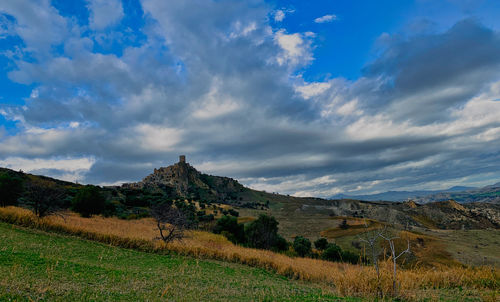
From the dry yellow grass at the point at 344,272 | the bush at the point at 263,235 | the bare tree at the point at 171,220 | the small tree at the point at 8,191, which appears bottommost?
the bush at the point at 263,235

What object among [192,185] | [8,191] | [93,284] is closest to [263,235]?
[93,284]

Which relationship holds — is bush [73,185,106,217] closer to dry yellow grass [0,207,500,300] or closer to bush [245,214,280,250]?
bush [245,214,280,250]

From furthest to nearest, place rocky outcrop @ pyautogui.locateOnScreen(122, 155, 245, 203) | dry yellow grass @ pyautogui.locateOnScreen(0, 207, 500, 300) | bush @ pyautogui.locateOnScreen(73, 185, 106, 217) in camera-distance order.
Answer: rocky outcrop @ pyautogui.locateOnScreen(122, 155, 245, 203)
bush @ pyautogui.locateOnScreen(73, 185, 106, 217)
dry yellow grass @ pyautogui.locateOnScreen(0, 207, 500, 300)

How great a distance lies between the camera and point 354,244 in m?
49.0

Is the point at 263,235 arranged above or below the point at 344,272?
below

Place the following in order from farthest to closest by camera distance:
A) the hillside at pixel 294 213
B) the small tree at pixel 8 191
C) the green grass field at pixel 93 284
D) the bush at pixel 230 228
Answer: the hillside at pixel 294 213 < the bush at pixel 230 228 < the small tree at pixel 8 191 < the green grass field at pixel 93 284

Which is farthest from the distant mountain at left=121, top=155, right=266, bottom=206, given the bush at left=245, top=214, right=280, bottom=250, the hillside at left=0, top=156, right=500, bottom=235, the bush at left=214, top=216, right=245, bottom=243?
the bush at left=245, top=214, right=280, bottom=250

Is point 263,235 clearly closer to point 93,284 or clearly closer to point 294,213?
point 93,284

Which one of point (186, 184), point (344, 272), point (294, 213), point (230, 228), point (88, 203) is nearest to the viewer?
point (344, 272)

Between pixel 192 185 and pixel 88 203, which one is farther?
pixel 192 185

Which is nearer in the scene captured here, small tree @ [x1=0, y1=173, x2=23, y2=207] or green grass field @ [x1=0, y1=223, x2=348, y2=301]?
green grass field @ [x1=0, y1=223, x2=348, y2=301]

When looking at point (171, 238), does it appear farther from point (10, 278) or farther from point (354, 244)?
point (354, 244)

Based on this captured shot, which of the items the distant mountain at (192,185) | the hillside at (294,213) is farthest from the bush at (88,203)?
the distant mountain at (192,185)

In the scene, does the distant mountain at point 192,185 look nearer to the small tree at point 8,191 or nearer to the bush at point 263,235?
the small tree at point 8,191
